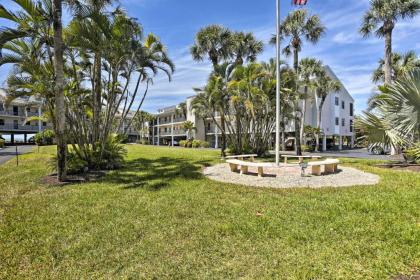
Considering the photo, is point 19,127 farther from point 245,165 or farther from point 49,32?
point 245,165

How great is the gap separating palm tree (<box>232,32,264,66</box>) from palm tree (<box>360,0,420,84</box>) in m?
8.09

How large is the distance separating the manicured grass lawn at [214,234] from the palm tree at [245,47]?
16.6m

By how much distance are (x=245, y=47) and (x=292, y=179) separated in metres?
15.8

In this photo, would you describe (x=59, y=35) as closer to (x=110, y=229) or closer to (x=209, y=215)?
(x=110, y=229)

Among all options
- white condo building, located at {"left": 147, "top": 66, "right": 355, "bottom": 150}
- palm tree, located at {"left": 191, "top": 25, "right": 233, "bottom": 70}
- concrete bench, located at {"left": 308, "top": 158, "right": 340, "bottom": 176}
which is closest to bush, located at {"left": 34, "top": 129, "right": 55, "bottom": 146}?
white condo building, located at {"left": 147, "top": 66, "right": 355, "bottom": 150}

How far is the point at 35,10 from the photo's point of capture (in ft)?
30.2

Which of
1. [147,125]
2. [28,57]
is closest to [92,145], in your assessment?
[28,57]

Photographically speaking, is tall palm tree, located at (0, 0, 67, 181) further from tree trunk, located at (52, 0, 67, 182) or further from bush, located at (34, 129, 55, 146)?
bush, located at (34, 129, 55, 146)

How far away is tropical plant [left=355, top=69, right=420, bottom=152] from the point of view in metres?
8.95

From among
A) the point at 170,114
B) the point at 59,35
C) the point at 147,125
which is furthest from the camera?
the point at 147,125

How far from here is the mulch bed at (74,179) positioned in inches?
392

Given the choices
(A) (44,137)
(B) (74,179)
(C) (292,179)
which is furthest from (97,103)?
(A) (44,137)

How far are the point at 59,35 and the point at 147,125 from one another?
67.1 m

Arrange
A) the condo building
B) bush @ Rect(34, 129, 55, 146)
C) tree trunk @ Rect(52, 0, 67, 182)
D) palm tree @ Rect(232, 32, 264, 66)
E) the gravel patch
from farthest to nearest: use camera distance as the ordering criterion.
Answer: the condo building → bush @ Rect(34, 129, 55, 146) → palm tree @ Rect(232, 32, 264, 66) → tree trunk @ Rect(52, 0, 67, 182) → the gravel patch
